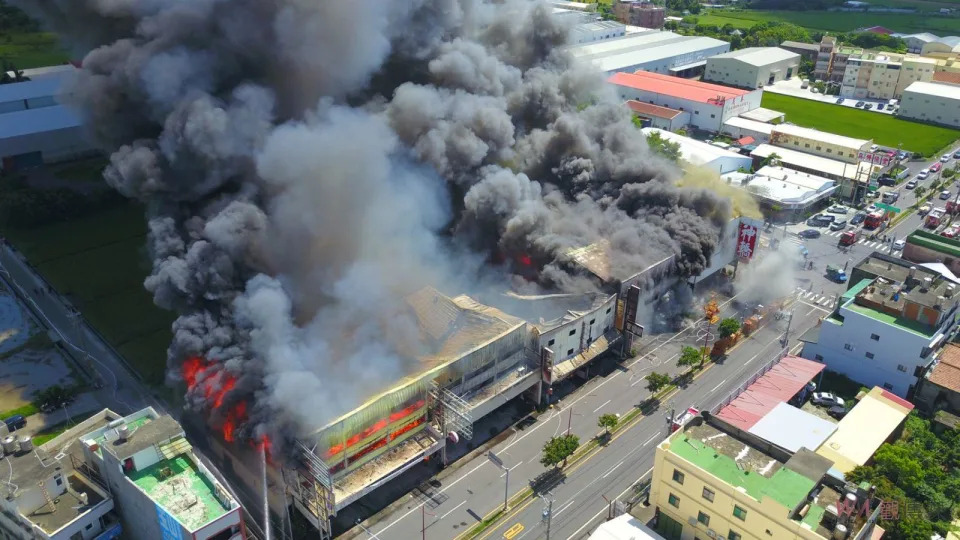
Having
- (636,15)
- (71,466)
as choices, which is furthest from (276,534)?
(636,15)

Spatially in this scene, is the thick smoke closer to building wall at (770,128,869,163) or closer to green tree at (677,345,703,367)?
green tree at (677,345,703,367)

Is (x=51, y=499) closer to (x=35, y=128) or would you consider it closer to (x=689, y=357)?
(x=689, y=357)

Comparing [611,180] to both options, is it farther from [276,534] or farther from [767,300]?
[276,534]

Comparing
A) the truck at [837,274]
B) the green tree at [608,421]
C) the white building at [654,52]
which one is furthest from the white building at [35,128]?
the truck at [837,274]

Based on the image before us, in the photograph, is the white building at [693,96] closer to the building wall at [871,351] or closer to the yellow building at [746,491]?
the building wall at [871,351]

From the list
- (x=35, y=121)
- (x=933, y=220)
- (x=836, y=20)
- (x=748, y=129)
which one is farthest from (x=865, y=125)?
(x=35, y=121)

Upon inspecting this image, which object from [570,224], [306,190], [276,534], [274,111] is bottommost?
[276,534]

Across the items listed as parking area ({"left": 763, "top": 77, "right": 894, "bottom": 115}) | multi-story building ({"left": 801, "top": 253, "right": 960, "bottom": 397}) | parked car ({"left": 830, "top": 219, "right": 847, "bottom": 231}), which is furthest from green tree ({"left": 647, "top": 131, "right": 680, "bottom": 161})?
parking area ({"left": 763, "top": 77, "right": 894, "bottom": 115})
